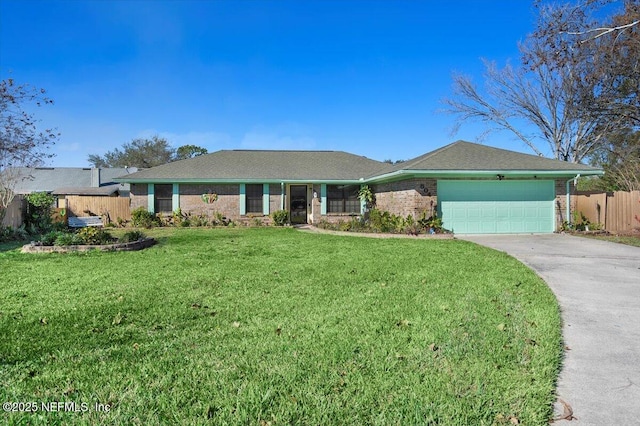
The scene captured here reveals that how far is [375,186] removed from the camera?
64.4 feet

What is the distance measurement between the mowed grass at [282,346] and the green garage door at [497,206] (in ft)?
25.5

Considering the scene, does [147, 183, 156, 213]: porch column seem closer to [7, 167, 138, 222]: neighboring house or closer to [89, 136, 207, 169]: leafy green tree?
[7, 167, 138, 222]: neighboring house

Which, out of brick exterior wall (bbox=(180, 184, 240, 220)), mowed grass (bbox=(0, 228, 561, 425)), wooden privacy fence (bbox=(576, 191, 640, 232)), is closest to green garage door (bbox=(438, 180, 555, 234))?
wooden privacy fence (bbox=(576, 191, 640, 232))

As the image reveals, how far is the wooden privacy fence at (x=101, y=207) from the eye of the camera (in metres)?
19.5

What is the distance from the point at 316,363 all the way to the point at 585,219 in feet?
52.9

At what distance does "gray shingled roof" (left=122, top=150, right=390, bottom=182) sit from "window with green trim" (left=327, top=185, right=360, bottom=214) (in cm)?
69

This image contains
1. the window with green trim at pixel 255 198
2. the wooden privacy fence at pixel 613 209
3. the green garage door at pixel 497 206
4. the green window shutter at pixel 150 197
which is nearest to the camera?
the wooden privacy fence at pixel 613 209

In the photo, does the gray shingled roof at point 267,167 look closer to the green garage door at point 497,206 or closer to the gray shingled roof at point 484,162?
the gray shingled roof at point 484,162

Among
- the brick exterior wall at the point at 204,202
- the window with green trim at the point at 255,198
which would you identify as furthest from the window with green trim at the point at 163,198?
the window with green trim at the point at 255,198

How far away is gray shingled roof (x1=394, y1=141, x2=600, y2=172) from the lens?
46.7 feet

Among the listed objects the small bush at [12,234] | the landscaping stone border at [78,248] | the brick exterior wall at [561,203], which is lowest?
the landscaping stone border at [78,248]

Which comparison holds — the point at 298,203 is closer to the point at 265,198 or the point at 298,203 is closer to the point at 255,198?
the point at 265,198

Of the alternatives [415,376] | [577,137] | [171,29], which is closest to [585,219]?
[577,137]

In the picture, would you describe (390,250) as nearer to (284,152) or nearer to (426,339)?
(426,339)
